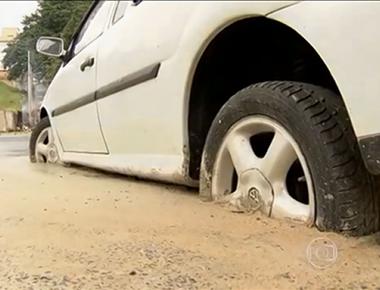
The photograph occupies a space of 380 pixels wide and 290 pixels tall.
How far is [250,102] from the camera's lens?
8.35 feet

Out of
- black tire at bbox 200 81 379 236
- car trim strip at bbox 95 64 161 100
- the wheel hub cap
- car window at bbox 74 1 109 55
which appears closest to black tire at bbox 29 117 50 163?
car window at bbox 74 1 109 55

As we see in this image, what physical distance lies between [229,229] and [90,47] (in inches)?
96.7

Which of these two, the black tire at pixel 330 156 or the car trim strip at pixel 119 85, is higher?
the car trim strip at pixel 119 85

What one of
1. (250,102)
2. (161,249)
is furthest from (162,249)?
(250,102)

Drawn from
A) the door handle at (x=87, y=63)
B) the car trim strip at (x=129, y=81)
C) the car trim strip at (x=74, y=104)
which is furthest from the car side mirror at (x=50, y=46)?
the car trim strip at (x=129, y=81)

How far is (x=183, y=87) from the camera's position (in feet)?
9.72

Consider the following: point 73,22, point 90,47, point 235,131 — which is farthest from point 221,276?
point 73,22

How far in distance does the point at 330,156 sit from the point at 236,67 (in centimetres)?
103

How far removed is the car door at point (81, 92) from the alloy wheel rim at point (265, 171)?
170 cm

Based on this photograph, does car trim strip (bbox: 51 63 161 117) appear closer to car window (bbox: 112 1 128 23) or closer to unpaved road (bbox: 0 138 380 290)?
car window (bbox: 112 1 128 23)

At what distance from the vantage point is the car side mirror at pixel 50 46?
556 cm

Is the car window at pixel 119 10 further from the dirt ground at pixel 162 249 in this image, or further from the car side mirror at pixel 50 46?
the car side mirror at pixel 50 46

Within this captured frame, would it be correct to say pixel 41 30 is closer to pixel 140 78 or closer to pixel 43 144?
pixel 43 144

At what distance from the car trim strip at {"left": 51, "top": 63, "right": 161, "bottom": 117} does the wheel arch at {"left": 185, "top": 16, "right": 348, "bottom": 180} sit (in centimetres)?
31
